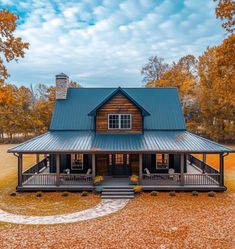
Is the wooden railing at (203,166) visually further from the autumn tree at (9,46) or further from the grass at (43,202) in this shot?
the autumn tree at (9,46)

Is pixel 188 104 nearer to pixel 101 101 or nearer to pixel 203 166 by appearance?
pixel 101 101

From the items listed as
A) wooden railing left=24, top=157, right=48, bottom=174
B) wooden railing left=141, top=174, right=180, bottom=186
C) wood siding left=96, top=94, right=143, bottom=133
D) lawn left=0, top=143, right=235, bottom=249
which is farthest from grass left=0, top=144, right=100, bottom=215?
wood siding left=96, top=94, right=143, bottom=133

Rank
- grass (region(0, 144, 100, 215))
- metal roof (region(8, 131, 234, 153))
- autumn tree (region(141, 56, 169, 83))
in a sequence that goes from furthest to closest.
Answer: autumn tree (region(141, 56, 169, 83)) < metal roof (region(8, 131, 234, 153)) < grass (region(0, 144, 100, 215))

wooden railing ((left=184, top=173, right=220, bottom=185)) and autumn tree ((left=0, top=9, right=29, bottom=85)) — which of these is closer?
autumn tree ((left=0, top=9, right=29, bottom=85))

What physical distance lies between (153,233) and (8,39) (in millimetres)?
11398

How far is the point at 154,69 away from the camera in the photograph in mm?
52906

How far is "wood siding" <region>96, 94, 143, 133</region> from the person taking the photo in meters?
21.1

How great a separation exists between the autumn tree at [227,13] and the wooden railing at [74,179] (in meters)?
12.3

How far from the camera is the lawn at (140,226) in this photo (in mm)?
10615

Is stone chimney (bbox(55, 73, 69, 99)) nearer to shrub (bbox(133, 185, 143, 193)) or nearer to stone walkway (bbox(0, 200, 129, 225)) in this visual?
shrub (bbox(133, 185, 143, 193))

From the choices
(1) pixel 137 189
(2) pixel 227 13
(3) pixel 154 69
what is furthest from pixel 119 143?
(3) pixel 154 69

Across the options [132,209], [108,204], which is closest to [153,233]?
[132,209]

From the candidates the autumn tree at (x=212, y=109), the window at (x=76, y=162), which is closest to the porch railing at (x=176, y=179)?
the window at (x=76, y=162)

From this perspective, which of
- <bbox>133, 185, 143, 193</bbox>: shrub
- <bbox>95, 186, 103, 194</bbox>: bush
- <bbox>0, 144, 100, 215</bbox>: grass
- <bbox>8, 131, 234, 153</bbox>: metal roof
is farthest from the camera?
<bbox>8, 131, 234, 153</bbox>: metal roof
